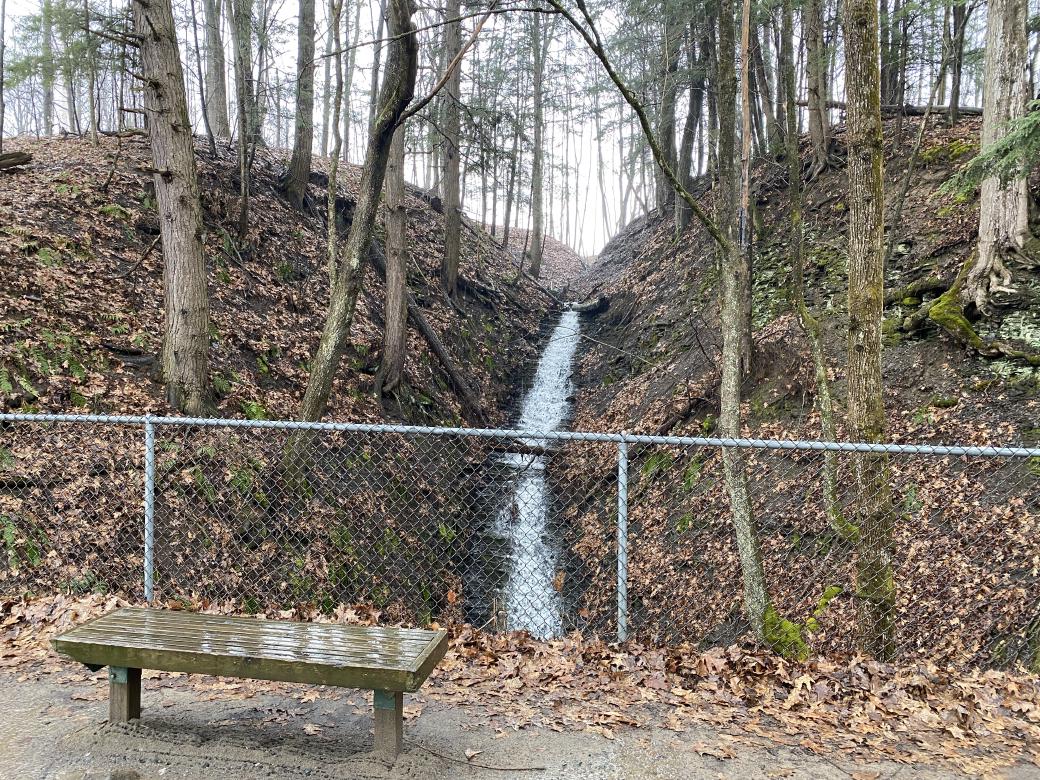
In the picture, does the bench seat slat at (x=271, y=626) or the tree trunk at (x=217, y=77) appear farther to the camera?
the tree trunk at (x=217, y=77)

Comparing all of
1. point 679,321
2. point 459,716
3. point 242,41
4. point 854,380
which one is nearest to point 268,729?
point 459,716

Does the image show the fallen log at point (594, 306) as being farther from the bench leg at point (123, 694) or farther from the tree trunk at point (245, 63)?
the bench leg at point (123, 694)

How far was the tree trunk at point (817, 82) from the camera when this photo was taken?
38.9 feet

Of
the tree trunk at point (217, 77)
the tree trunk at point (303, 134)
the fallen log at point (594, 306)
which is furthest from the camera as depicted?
the fallen log at point (594, 306)

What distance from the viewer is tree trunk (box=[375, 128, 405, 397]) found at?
39.8 feet

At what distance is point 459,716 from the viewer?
12.0 ft

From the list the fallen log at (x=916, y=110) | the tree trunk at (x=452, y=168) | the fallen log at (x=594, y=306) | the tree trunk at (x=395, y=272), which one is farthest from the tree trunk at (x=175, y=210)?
the fallen log at (x=594, y=306)

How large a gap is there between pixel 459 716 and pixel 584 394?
42.8ft

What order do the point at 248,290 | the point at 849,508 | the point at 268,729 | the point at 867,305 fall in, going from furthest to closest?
the point at 248,290
the point at 849,508
the point at 867,305
the point at 268,729

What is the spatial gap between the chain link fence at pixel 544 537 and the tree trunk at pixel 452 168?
745 centimetres

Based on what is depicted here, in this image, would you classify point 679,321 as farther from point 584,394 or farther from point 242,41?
point 242,41

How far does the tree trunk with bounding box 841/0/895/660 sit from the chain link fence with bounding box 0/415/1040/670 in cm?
3

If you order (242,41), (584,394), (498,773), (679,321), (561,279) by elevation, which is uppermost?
(242,41)

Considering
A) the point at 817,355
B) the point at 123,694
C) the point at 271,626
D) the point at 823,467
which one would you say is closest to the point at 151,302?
the point at 123,694
